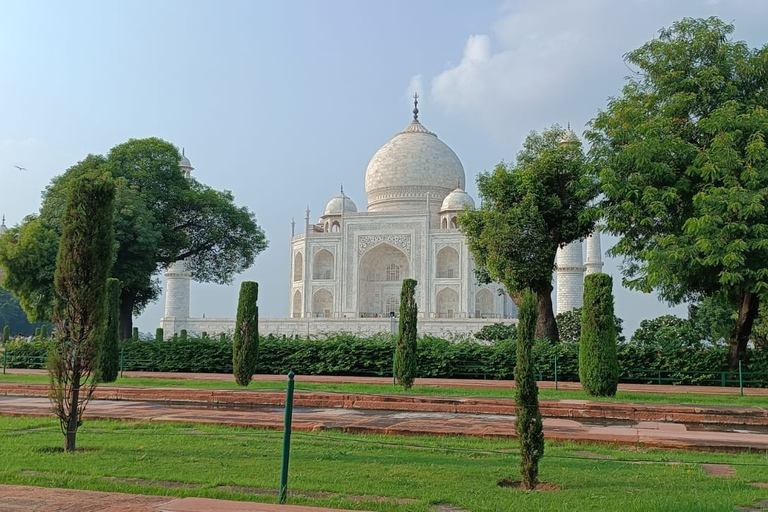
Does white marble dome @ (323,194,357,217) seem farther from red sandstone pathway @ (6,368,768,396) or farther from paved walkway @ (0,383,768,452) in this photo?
paved walkway @ (0,383,768,452)

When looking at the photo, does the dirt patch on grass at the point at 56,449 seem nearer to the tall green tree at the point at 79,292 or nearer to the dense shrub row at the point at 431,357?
the tall green tree at the point at 79,292

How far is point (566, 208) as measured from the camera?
56.5 feet

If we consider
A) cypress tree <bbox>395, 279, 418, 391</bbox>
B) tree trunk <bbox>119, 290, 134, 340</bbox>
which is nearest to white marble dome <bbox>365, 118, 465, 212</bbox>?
tree trunk <bbox>119, 290, 134, 340</bbox>

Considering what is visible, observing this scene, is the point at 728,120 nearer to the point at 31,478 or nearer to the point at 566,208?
the point at 566,208

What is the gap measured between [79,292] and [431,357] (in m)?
10.7

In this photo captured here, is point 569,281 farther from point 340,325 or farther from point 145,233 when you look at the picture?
point 145,233

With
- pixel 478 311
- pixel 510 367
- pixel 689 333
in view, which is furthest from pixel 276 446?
pixel 478 311

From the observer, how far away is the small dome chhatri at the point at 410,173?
4128 centimetres

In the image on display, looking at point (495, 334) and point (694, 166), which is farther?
point (495, 334)

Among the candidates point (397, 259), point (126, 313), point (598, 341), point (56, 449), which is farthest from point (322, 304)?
point (56, 449)

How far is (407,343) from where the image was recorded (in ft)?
43.9

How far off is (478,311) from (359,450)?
30.8 meters

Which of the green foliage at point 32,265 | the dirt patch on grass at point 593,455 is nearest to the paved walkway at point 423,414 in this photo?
the dirt patch on grass at point 593,455

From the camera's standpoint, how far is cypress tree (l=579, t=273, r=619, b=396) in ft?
41.4
